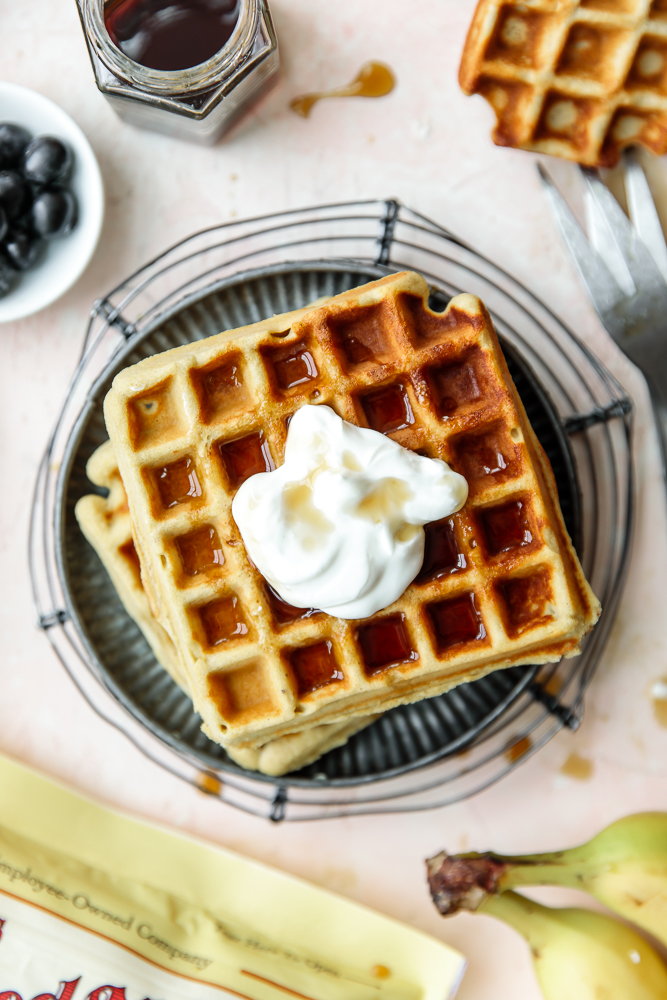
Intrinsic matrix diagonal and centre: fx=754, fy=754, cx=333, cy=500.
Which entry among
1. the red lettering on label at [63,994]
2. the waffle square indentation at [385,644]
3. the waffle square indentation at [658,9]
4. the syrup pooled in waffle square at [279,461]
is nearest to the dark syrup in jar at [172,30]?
the syrup pooled in waffle square at [279,461]

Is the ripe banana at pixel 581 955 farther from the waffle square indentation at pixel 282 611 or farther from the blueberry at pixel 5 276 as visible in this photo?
the blueberry at pixel 5 276

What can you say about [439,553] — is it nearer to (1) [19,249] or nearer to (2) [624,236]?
(2) [624,236]

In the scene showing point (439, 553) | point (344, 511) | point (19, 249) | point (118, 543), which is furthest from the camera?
point (19, 249)

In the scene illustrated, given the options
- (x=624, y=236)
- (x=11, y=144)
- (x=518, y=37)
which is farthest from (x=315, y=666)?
(x=518, y=37)

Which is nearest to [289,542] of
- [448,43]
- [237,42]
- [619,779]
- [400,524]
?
[400,524]

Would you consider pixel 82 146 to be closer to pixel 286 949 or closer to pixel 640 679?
pixel 640 679
